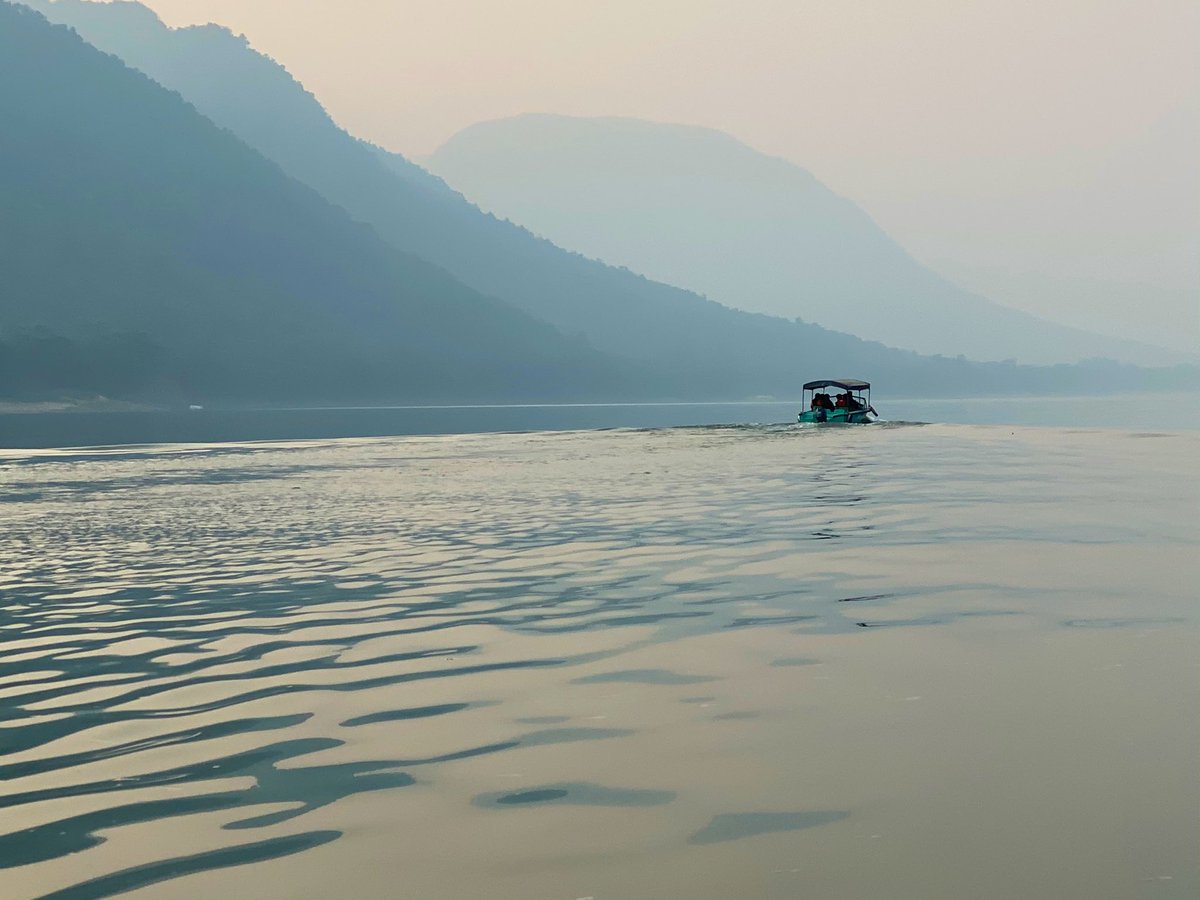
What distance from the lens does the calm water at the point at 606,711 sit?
9312 mm

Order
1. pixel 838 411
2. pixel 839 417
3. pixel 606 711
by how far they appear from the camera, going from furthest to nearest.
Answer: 1. pixel 838 411
2. pixel 839 417
3. pixel 606 711

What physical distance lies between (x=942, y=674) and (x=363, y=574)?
13.3m

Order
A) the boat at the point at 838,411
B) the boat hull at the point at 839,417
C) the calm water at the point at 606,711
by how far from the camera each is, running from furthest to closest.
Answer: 1. the boat at the point at 838,411
2. the boat hull at the point at 839,417
3. the calm water at the point at 606,711

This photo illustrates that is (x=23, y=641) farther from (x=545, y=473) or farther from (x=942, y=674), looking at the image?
(x=545, y=473)

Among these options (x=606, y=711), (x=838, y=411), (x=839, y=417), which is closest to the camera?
(x=606, y=711)

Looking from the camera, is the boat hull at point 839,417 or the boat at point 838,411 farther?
the boat at point 838,411

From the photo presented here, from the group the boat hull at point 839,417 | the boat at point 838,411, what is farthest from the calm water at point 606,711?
the boat at point 838,411

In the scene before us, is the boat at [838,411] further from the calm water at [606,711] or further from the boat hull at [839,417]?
the calm water at [606,711]

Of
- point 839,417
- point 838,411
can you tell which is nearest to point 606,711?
point 839,417

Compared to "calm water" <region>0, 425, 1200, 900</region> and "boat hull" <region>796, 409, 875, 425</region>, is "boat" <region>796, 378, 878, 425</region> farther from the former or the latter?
"calm water" <region>0, 425, 1200, 900</region>

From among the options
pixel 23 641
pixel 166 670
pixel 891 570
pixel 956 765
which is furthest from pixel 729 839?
pixel 891 570

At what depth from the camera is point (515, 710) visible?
13.8 m

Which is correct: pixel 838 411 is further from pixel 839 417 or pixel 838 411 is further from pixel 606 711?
pixel 606 711

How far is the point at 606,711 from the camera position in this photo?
541 inches
